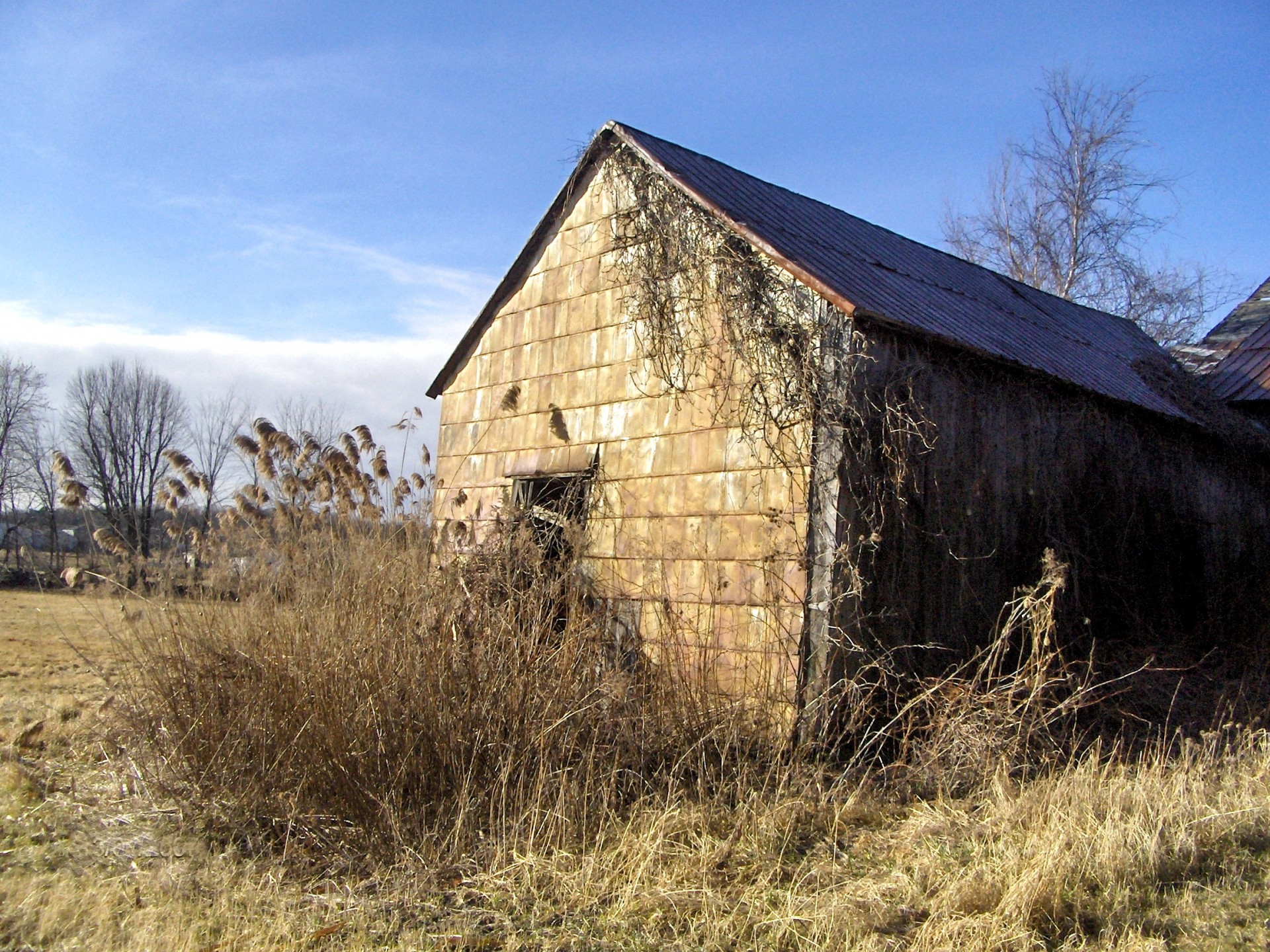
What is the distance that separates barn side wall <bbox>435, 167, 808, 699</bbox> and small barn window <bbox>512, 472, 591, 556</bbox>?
0.13 metres

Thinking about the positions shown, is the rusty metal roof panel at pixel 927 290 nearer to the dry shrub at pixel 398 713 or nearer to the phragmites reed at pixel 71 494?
the dry shrub at pixel 398 713

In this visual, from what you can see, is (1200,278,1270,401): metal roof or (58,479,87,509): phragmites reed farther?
(1200,278,1270,401): metal roof

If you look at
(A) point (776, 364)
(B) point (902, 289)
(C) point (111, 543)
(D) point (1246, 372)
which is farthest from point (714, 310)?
(D) point (1246, 372)

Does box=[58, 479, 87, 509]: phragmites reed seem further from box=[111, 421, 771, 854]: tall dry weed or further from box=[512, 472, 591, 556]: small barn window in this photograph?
box=[512, 472, 591, 556]: small barn window

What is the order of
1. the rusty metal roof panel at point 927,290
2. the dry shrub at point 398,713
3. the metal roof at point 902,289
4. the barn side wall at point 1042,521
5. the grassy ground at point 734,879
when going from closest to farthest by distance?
1. the grassy ground at point 734,879
2. the dry shrub at point 398,713
3. the barn side wall at point 1042,521
4. the metal roof at point 902,289
5. the rusty metal roof panel at point 927,290

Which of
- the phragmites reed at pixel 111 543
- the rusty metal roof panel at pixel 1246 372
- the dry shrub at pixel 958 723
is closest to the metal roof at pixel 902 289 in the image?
the rusty metal roof panel at pixel 1246 372

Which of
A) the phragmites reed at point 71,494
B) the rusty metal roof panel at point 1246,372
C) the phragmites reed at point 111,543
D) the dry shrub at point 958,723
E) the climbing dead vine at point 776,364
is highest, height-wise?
the rusty metal roof panel at point 1246,372

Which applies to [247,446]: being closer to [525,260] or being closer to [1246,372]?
[525,260]

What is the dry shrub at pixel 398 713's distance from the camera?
4.92 m

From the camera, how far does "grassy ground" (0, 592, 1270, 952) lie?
3.89m

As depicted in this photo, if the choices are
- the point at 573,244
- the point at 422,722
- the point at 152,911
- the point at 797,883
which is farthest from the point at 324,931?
the point at 573,244

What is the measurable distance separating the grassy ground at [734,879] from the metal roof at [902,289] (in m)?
3.41

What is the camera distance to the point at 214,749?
5.13 metres

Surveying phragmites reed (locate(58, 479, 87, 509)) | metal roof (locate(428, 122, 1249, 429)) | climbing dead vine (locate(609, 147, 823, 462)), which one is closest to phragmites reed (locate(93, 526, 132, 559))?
phragmites reed (locate(58, 479, 87, 509))
